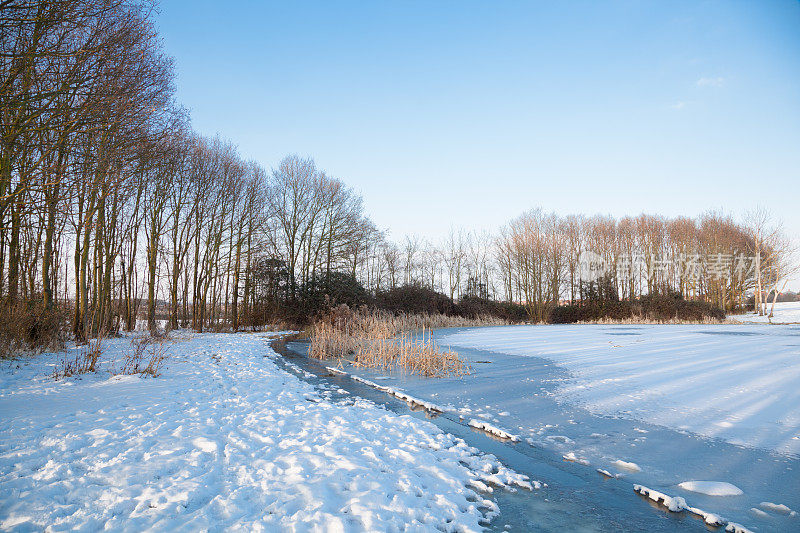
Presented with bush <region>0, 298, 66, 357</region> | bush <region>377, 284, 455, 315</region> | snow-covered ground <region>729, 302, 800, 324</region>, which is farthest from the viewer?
bush <region>377, 284, 455, 315</region>

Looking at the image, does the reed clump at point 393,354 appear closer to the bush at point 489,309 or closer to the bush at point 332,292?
the bush at point 332,292

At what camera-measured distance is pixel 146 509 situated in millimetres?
2111

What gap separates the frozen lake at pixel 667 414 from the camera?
2.59 m

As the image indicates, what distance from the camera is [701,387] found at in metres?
4.97

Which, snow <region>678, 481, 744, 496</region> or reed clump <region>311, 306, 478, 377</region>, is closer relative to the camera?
snow <region>678, 481, 744, 496</region>

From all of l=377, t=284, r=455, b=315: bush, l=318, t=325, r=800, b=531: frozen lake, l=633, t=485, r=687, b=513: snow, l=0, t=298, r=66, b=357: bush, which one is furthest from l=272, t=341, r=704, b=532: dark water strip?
l=377, t=284, r=455, b=315: bush

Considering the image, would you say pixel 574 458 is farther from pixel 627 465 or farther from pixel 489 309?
pixel 489 309

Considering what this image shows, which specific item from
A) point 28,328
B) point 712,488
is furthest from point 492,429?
point 28,328

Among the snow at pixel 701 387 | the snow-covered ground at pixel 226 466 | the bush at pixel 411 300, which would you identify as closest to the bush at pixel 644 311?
the bush at pixel 411 300

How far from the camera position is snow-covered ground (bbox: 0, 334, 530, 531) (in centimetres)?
207

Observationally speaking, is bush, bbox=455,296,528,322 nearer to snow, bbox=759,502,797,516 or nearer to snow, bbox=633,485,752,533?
snow, bbox=633,485,752,533

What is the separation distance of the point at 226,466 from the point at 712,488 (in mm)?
3343

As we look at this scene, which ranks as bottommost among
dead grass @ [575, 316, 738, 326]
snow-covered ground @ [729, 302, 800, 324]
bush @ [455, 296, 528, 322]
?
snow-covered ground @ [729, 302, 800, 324]

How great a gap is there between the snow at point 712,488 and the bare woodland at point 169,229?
24.7 ft
